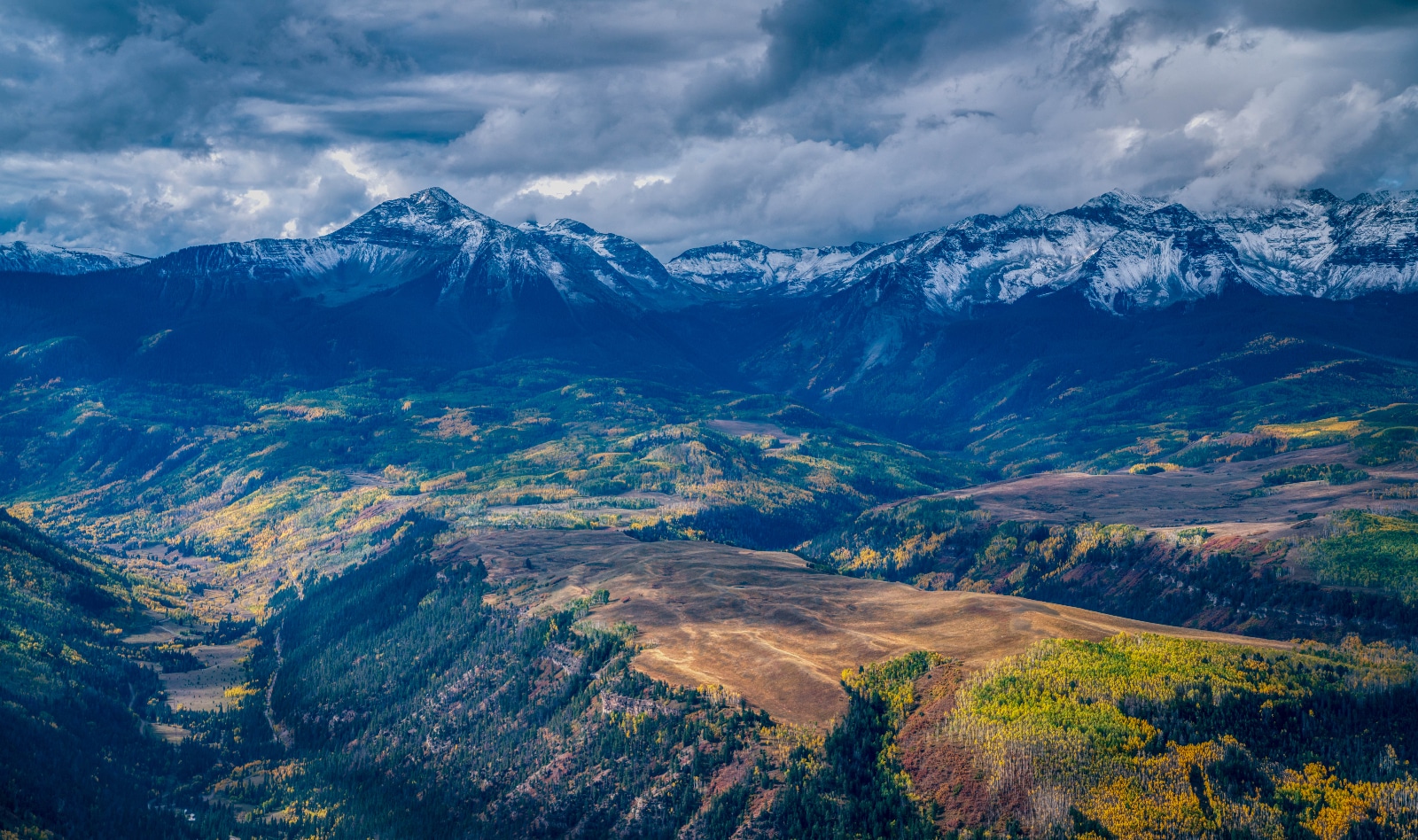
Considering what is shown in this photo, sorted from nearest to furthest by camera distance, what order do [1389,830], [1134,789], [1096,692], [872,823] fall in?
[1389,830] < [1134,789] < [872,823] < [1096,692]

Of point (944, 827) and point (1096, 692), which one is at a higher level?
point (1096, 692)

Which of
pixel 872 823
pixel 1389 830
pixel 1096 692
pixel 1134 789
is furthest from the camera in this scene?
pixel 1096 692

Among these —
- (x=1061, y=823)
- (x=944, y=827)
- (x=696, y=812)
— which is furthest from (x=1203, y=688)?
(x=696, y=812)

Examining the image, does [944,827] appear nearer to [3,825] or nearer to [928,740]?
[928,740]

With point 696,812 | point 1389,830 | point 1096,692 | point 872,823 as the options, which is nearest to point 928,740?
point 872,823

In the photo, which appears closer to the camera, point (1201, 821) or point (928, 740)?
point (1201, 821)

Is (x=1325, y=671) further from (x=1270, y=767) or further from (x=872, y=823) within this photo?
(x=872, y=823)

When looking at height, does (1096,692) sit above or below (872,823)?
above

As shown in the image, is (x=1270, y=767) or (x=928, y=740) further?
(x=928, y=740)

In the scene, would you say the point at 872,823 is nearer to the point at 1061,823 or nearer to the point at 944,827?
the point at 944,827
